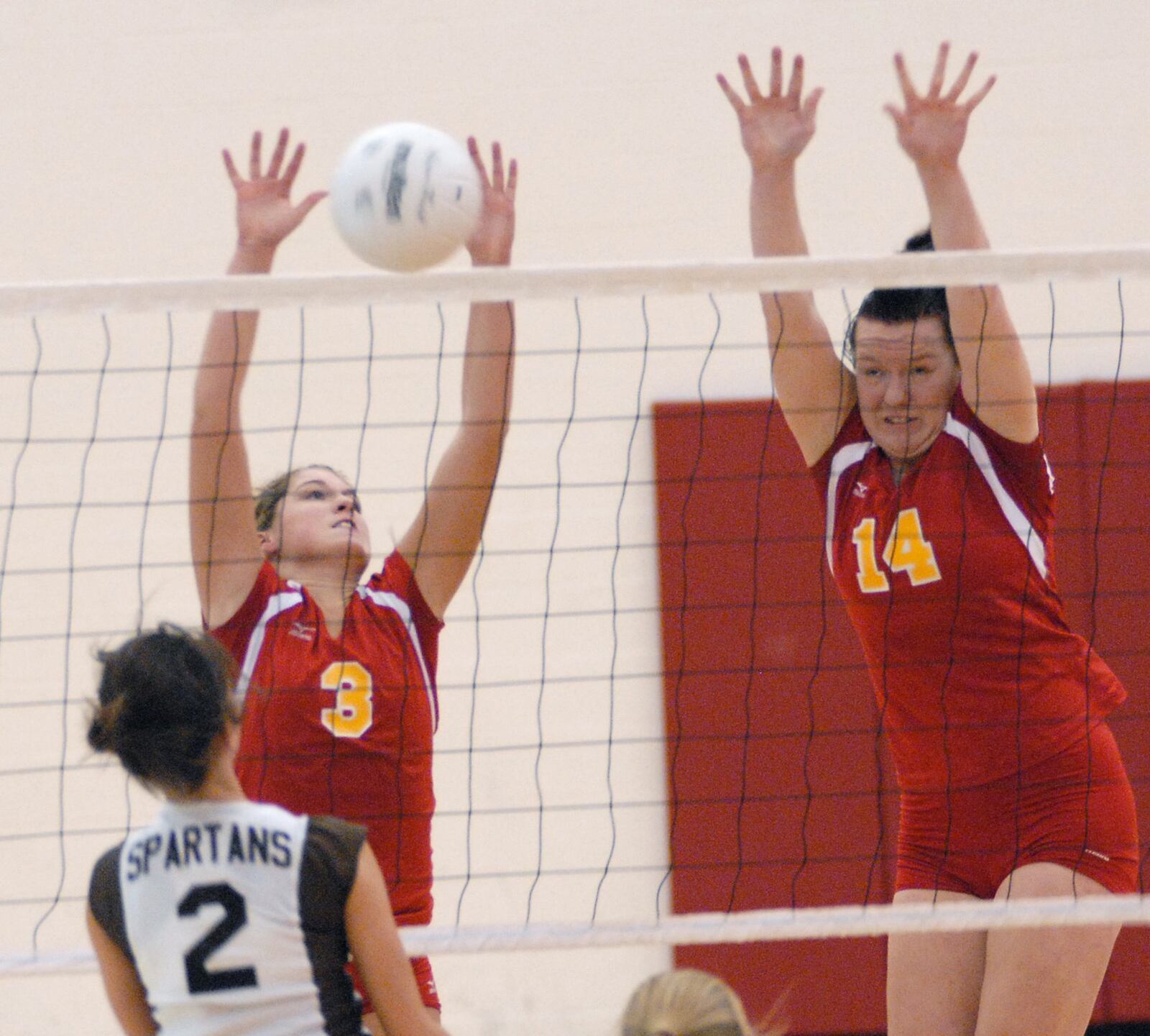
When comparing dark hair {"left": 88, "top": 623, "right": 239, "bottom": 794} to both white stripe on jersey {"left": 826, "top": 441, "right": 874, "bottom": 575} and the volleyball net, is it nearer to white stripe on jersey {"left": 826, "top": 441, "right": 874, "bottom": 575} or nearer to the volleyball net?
white stripe on jersey {"left": 826, "top": 441, "right": 874, "bottom": 575}

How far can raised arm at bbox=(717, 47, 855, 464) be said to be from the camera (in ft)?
9.26

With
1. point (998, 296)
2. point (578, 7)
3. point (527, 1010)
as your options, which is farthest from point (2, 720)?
point (998, 296)

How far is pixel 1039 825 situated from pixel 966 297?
36.8 inches

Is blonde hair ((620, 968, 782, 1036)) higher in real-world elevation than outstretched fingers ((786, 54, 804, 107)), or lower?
lower

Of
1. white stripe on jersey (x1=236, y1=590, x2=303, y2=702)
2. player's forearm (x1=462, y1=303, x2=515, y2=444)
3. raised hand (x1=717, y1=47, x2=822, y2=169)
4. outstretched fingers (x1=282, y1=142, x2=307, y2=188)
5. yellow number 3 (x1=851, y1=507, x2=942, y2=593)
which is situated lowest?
white stripe on jersey (x1=236, y1=590, x2=303, y2=702)

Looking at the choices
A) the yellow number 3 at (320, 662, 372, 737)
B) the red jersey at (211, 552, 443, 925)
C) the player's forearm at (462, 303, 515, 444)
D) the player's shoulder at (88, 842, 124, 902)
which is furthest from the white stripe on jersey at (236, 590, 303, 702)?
the player's shoulder at (88, 842, 124, 902)

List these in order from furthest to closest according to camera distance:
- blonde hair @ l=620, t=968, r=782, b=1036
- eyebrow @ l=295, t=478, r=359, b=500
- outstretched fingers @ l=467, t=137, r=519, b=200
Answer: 1. eyebrow @ l=295, t=478, r=359, b=500
2. outstretched fingers @ l=467, t=137, r=519, b=200
3. blonde hair @ l=620, t=968, r=782, b=1036

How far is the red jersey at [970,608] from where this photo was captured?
2.62 m

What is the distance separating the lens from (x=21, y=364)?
17.5 ft

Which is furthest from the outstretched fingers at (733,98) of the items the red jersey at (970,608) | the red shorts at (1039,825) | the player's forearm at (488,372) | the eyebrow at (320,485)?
the red shorts at (1039,825)

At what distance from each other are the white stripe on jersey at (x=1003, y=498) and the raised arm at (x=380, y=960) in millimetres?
1328

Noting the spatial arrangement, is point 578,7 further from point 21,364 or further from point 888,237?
point 21,364

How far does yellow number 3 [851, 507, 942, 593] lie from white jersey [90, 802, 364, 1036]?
112cm

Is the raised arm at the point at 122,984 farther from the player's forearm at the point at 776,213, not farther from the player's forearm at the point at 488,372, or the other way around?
the player's forearm at the point at 776,213
